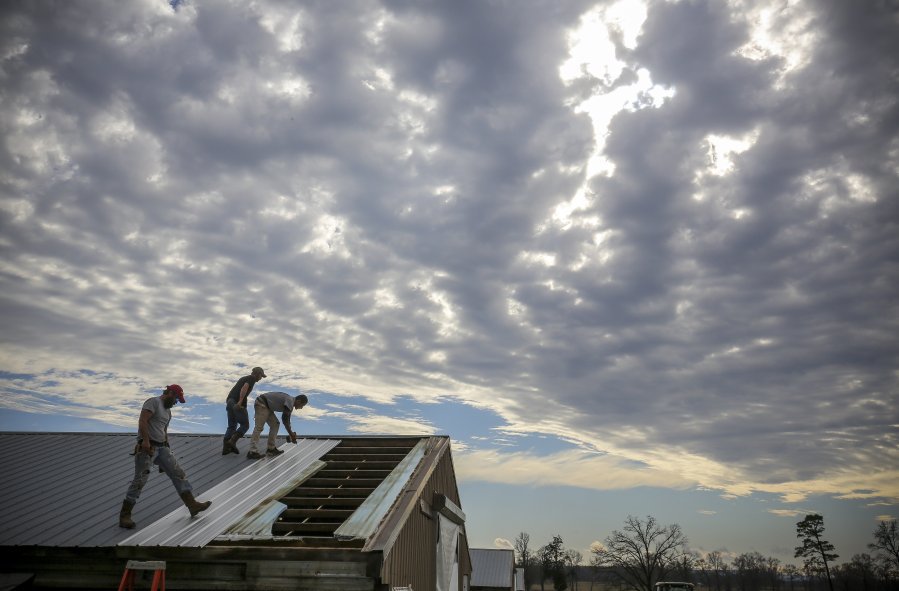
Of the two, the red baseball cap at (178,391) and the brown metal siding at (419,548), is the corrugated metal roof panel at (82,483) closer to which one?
the red baseball cap at (178,391)

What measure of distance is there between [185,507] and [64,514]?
2.50m

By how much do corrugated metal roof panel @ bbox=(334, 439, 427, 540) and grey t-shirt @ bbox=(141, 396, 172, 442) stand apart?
3.75 metres

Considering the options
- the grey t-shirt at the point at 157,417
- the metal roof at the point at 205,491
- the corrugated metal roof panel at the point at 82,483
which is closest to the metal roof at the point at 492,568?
the metal roof at the point at 205,491

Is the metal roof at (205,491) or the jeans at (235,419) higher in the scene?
the jeans at (235,419)

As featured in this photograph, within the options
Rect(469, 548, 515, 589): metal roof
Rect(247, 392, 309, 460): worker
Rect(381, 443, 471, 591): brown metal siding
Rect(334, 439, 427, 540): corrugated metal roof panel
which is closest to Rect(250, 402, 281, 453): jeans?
Rect(247, 392, 309, 460): worker

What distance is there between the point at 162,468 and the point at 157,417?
3.02 ft

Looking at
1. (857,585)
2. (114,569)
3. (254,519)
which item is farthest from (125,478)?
(857,585)

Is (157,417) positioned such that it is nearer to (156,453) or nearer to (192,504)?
(156,453)

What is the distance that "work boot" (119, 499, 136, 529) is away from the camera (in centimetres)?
987

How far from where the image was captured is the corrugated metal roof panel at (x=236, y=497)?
9.34 m

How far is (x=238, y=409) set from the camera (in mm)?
14336

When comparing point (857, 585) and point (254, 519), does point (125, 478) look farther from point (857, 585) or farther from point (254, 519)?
point (857, 585)

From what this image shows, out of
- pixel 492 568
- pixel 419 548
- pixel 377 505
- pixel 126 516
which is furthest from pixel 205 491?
pixel 492 568

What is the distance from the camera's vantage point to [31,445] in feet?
52.4
